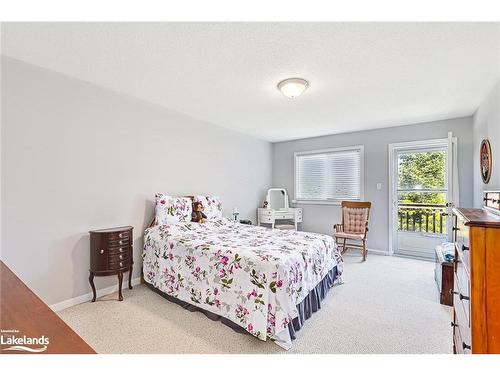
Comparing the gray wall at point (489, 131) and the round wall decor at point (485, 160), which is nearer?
the gray wall at point (489, 131)

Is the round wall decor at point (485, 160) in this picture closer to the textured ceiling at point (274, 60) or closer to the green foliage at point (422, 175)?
the textured ceiling at point (274, 60)

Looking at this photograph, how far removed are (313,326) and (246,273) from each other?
821mm

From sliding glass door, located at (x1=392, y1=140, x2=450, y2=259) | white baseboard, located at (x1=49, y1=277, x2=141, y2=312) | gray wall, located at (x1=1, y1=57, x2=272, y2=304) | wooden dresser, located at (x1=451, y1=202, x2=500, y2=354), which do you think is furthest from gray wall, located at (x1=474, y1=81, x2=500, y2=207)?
white baseboard, located at (x1=49, y1=277, x2=141, y2=312)

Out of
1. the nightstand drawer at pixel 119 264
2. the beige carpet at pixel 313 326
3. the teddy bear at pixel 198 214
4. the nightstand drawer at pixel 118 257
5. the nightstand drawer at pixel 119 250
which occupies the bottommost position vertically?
the beige carpet at pixel 313 326

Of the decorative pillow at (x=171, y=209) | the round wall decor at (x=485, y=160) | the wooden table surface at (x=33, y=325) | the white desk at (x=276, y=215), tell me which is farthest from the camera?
the white desk at (x=276, y=215)

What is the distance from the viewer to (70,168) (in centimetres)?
264

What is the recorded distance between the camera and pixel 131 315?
243 centimetres

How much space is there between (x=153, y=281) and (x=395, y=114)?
4.19m

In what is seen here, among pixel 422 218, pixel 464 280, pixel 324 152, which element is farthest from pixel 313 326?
pixel 324 152

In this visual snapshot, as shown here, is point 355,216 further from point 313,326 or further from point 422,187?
point 313,326

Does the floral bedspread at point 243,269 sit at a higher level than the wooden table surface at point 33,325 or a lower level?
lower

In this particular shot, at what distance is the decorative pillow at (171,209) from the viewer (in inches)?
129

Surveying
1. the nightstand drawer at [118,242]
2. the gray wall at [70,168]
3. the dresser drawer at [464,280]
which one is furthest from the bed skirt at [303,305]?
the dresser drawer at [464,280]

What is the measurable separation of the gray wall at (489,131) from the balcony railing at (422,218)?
2.70ft
